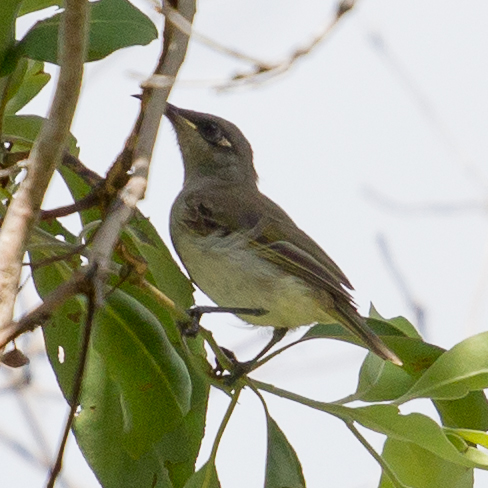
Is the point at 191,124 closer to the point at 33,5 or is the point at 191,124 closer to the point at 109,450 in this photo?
the point at 33,5

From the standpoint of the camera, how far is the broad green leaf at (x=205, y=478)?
8.87 ft

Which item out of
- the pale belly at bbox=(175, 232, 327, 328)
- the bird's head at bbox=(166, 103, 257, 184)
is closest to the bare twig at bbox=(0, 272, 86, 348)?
the pale belly at bbox=(175, 232, 327, 328)

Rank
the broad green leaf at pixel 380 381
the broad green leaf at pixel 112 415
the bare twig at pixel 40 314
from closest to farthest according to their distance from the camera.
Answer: the bare twig at pixel 40 314, the broad green leaf at pixel 112 415, the broad green leaf at pixel 380 381

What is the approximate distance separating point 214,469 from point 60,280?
0.70m

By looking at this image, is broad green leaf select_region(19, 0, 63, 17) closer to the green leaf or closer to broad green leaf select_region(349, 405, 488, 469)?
the green leaf

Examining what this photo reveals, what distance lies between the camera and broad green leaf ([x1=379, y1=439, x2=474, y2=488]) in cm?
269

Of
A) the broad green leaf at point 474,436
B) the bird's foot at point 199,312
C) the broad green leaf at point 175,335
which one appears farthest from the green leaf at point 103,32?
the broad green leaf at point 474,436

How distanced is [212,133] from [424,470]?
2743 millimetres

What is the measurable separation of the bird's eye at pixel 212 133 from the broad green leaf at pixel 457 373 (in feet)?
8.43

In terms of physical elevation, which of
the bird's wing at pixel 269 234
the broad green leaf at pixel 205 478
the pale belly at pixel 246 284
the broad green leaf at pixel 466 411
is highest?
the bird's wing at pixel 269 234

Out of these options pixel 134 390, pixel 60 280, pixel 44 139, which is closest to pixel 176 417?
pixel 134 390

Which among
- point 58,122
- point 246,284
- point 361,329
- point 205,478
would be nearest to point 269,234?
point 246,284

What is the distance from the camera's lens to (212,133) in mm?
5109

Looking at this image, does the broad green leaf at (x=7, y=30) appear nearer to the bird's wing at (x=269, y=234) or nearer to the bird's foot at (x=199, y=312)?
the bird's foot at (x=199, y=312)
